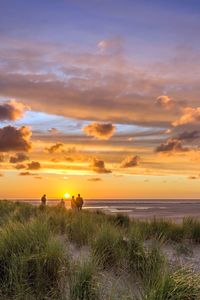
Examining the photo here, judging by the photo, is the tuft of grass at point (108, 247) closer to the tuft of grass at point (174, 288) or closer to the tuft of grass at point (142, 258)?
the tuft of grass at point (142, 258)

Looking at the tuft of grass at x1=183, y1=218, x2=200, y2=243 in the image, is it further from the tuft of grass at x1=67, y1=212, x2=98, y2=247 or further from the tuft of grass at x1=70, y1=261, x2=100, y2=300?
the tuft of grass at x1=70, y1=261, x2=100, y2=300

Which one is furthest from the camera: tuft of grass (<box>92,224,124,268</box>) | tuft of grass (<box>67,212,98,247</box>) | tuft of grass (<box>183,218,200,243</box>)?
tuft of grass (<box>183,218,200,243</box>)

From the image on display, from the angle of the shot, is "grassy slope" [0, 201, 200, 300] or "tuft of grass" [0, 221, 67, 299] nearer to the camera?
"grassy slope" [0, 201, 200, 300]

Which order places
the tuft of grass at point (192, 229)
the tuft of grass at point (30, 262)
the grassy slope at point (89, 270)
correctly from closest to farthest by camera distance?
the grassy slope at point (89, 270) < the tuft of grass at point (30, 262) < the tuft of grass at point (192, 229)

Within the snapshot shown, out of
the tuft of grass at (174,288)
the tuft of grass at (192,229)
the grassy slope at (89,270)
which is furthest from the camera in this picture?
the tuft of grass at (192,229)

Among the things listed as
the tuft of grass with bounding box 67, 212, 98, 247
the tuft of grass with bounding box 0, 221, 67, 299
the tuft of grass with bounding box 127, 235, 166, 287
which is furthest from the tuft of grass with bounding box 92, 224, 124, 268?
the tuft of grass with bounding box 0, 221, 67, 299

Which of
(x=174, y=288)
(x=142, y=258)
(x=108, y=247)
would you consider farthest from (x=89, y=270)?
(x=108, y=247)

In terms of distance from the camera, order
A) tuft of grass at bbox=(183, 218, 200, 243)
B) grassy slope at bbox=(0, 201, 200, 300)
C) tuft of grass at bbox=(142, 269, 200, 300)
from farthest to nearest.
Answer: tuft of grass at bbox=(183, 218, 200, 243)
grassy slope at bbox=(0, 201, 200, 300)
tuft of grass at bbox=(142, 269, 200, 300)

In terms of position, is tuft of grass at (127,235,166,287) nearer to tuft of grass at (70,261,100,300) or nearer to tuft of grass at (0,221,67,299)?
tuft of grass at (70,261,100,300)

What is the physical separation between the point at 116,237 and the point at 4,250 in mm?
2939

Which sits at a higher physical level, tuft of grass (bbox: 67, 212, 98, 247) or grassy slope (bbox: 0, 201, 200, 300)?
tuft of grass (bbox: 67, 212, 98, 247)

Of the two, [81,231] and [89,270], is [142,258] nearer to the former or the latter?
[89,270]

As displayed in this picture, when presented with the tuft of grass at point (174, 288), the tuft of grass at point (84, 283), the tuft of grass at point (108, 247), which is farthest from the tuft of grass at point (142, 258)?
the tuft of grass at point (174, 288)

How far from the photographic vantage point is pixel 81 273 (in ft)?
28.9
